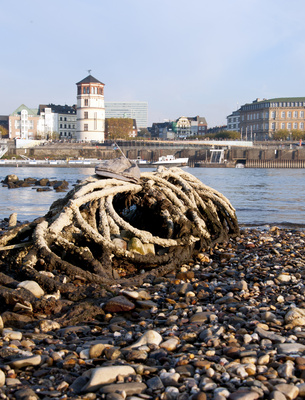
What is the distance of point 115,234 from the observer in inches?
328

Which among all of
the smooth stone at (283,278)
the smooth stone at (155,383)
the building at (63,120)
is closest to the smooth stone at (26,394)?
the smooth stone at (155,383)

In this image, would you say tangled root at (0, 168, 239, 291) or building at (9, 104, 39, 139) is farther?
building at (9, 104, 39, 139)

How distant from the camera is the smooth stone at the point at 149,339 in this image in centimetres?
455

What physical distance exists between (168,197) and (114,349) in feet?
18.7

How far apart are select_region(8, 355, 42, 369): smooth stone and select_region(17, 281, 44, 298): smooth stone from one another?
6.75 ft

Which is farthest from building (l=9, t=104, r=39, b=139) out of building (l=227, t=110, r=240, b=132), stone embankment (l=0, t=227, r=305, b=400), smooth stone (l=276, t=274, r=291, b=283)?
stone embankment (l=0, t=227, r=305, b=400)

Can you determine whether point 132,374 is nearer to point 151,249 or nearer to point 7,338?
point 7,338

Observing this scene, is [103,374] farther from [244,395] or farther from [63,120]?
[63,120]

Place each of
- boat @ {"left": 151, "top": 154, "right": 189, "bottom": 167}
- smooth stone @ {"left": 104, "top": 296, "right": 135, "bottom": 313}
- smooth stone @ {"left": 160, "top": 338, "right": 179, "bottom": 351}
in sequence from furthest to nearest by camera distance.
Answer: boat @ {"left": 151, "top": 154, "right": 189, "bottom": 167} < smooth stone @ {"left": 104, "top": 296, "right": 135, "bottom": 313} < smooth stone @ {"left": 160, "top": 338, "right": 179, "bottom": 351}

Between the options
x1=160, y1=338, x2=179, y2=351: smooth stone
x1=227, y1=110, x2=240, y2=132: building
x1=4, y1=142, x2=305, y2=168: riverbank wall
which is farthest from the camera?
x1=227, y1=110, x2=240, y2=132: building

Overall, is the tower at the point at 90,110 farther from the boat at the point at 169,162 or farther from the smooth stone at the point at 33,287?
the smooth stone at the point at 33,287

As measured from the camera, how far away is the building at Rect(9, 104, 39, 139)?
502ft

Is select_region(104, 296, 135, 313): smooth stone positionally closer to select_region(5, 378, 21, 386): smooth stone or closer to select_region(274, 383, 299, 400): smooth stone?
select_region(5, 378, 21, 386): smooth stone

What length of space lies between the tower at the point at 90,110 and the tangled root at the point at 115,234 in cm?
12174
